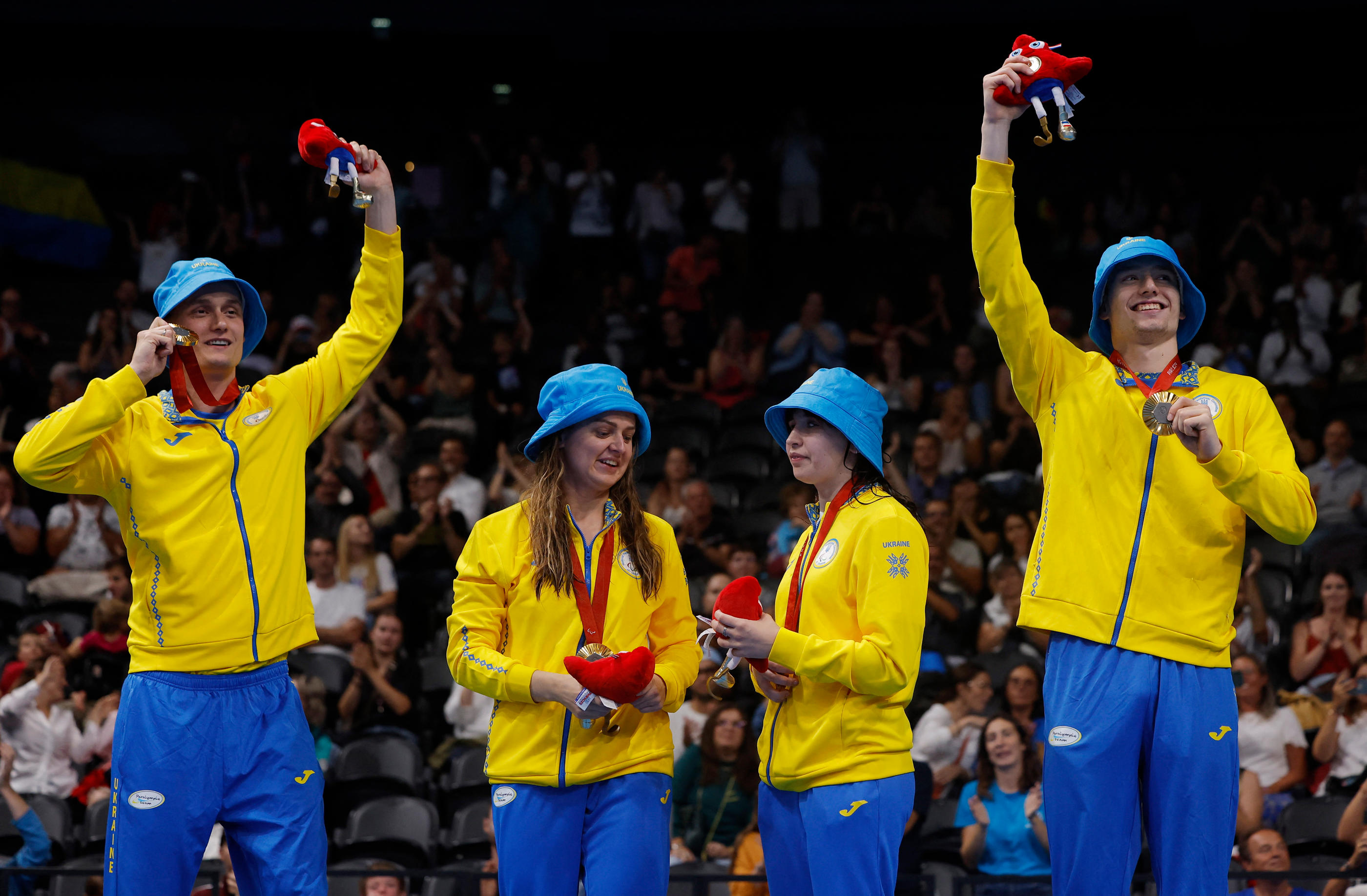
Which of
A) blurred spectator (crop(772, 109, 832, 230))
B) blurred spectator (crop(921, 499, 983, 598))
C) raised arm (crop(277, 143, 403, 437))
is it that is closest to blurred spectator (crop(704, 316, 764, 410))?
blurred spectator (crop(772, 109, 832, 230))

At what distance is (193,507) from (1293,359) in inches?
353

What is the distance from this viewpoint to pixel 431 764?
7250mm

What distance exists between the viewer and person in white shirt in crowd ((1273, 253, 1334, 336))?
10.9m

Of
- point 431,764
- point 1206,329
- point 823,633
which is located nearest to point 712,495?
point 431,764

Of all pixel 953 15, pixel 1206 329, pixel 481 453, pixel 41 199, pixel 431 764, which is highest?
pixel 953 15

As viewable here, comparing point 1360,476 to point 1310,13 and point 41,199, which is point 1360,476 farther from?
point 41,199

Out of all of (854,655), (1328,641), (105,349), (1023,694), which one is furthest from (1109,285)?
(105,349)

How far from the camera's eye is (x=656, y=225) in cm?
1274

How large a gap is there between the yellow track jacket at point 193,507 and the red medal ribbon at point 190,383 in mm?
28

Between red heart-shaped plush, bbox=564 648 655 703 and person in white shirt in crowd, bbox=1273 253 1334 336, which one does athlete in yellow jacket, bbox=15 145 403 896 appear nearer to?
red heart-shaped plush, bbox=564 648 655 703

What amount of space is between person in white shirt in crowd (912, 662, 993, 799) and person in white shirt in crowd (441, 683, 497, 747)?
7.23 ft

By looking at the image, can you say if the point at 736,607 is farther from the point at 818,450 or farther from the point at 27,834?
the point at 27,834

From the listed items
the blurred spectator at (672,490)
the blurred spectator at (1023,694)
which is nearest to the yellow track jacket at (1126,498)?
the blurred spectator at (1023,694)

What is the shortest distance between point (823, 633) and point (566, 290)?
967 centimetres
